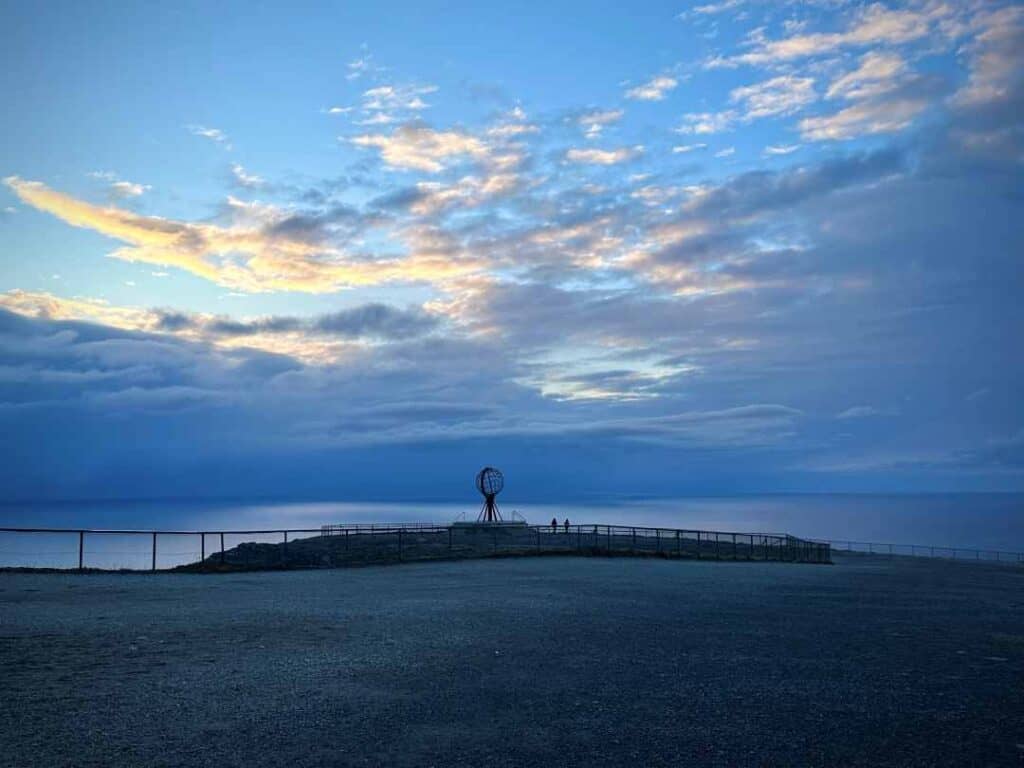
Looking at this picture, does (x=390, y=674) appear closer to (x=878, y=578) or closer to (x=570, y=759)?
(x=570, y=759)

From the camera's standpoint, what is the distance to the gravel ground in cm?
725

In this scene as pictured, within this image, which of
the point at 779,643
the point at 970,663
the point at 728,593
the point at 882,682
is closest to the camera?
the point at 882,682

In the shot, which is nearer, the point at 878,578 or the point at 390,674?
the point at 390,674

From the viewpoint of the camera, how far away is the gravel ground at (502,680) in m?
7.25

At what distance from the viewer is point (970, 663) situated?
1138 cm

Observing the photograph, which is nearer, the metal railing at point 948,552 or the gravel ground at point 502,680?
the gravel ground at point 502,680

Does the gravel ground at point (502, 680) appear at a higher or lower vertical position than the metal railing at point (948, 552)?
higher

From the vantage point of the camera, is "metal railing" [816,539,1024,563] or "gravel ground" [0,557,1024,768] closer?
"gravel ground" [0,557,1024,768]

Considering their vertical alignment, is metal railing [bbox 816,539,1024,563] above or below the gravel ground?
below

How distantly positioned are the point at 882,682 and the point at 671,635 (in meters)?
4.03

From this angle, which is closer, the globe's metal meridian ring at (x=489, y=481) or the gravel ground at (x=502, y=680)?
the gravel ground at (x=502, y=680)

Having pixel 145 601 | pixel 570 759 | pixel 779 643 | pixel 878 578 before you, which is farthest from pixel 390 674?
pixel 878 578

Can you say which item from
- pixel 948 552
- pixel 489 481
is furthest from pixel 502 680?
pixel 948 552

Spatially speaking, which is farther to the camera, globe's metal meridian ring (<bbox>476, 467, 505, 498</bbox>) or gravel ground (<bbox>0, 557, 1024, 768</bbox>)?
globe's metal meridian ring (<bbox>476, 467, 505, 498</bbox>)
